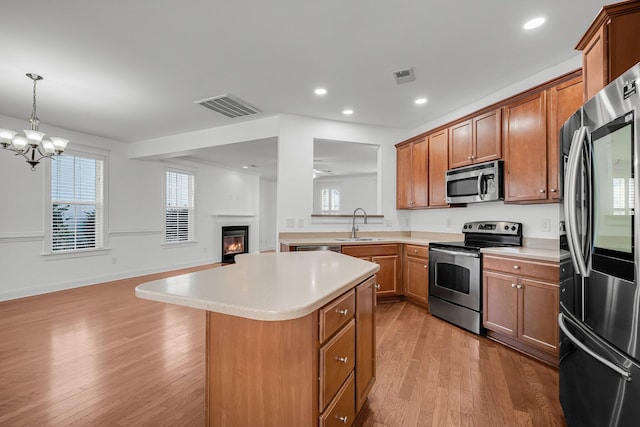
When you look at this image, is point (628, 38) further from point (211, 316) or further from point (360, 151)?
point (360, 151)

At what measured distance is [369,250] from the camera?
3980 millimetres

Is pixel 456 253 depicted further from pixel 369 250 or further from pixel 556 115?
pixel 556 115

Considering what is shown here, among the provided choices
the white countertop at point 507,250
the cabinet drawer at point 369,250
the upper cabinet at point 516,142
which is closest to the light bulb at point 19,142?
the white countertop at point 507,250

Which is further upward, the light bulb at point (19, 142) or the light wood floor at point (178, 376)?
the light bulb at point (19, 142)

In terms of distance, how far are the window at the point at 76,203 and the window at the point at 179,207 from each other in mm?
1282

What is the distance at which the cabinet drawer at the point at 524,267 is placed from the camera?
7.83ft

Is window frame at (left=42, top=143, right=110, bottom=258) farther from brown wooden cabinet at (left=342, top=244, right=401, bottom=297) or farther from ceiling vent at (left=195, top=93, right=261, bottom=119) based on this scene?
brown wooden cabinet at (left=342, top=244, right=401, bottom=297)

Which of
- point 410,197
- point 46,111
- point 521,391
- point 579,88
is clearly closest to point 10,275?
point 46,111

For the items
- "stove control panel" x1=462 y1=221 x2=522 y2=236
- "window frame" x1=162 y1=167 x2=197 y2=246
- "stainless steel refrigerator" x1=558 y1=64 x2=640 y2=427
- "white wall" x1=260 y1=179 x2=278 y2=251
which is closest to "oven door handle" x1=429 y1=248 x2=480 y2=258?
"stove control panel" x1=462 y1=221 x2=522 y2=236

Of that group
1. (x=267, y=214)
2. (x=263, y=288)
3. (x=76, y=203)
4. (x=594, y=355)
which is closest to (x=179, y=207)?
(x=76, y=203)

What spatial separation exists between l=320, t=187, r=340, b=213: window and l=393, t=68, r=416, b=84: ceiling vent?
23.3ft

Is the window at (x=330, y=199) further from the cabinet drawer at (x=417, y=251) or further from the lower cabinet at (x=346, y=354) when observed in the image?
the lower cabinet at (x=346, y=354)

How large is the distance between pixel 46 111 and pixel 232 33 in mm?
3549

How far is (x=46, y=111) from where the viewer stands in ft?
13.9
